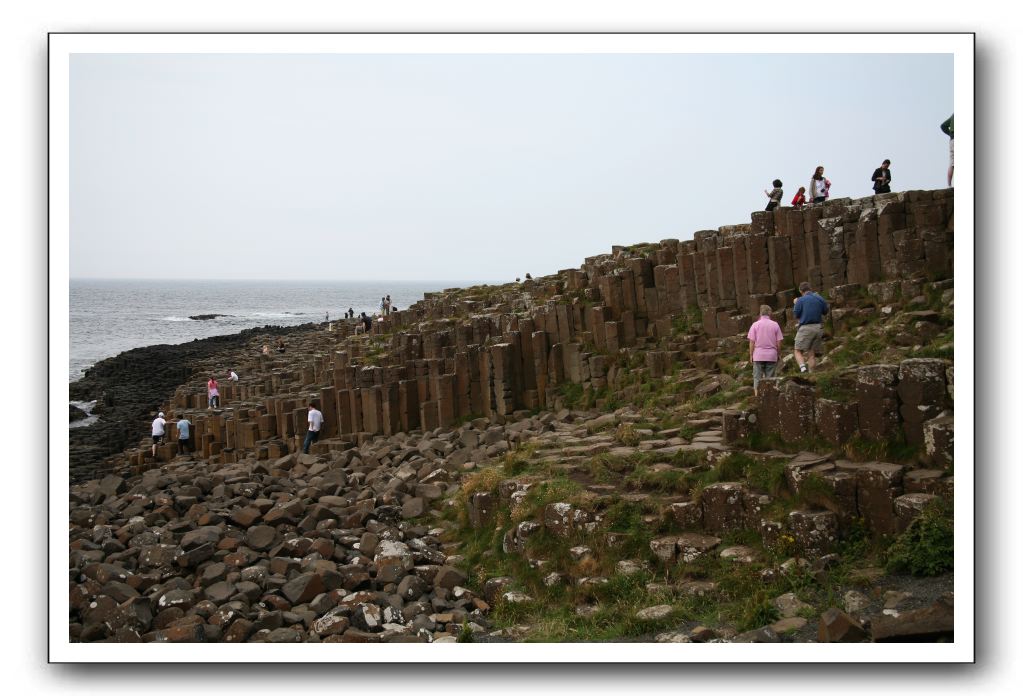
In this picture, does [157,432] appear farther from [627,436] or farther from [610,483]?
[610,483]

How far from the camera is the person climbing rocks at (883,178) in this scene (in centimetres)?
1765

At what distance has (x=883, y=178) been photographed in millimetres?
17906

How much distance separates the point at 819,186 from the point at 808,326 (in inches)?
228

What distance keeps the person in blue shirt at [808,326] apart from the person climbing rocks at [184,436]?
18.9 m

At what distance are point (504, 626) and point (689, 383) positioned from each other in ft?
28.2

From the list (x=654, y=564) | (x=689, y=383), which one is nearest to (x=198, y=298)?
(x=689, y=383)

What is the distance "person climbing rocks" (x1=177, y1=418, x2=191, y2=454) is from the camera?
90.8 feet

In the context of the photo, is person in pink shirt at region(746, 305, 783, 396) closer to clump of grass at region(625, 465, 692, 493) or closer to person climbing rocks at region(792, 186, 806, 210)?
clump of grass at region(625, 465, 692, 493)

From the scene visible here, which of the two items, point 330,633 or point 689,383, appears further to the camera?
point 689,383

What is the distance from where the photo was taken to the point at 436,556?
13453mm

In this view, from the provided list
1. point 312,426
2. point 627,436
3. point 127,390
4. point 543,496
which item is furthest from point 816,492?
point 127,390

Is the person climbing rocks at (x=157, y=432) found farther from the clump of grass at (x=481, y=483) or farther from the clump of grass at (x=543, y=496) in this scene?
the clump of grass at (x=543, y=496)

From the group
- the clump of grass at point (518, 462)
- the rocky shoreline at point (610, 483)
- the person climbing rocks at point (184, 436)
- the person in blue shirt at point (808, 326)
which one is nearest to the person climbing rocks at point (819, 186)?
the rocky shoreline at point (610, 483)
